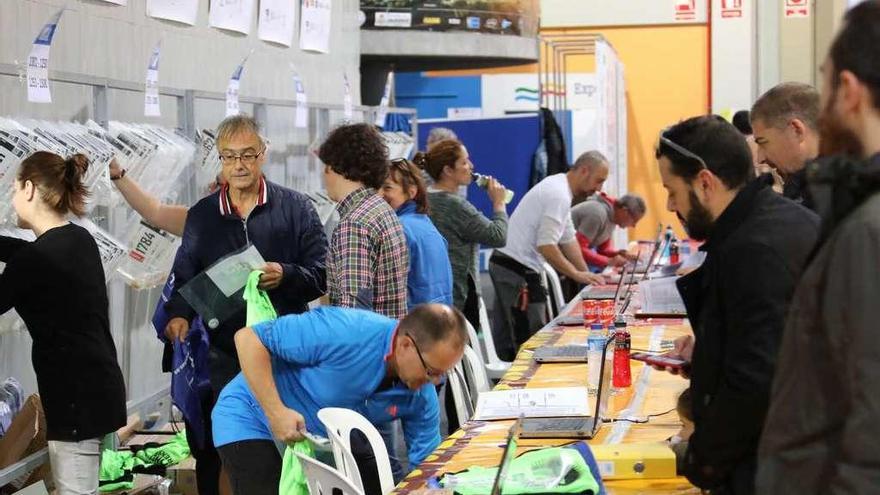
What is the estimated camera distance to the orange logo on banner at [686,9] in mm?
18312

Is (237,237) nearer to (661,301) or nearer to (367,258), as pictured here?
(367,258)

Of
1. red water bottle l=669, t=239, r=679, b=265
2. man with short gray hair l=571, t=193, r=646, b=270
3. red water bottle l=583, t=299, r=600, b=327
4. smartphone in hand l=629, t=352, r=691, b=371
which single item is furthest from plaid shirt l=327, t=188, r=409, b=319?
red water bottle l=669, t=239, r=679, b=265

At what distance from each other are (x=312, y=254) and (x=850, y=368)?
300 centimetres

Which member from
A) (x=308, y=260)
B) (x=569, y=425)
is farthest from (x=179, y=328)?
(x=569, y=425)

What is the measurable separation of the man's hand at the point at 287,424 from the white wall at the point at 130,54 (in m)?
1.73

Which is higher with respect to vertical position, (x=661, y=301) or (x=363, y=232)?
(x=363, y=232)

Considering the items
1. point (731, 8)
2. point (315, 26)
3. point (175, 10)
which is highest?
point (731, 8)

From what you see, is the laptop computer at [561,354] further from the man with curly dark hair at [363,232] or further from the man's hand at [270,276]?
the man's hand at [270,276]

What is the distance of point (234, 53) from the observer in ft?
22.2

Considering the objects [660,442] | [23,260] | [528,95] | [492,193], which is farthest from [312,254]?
[528,95]

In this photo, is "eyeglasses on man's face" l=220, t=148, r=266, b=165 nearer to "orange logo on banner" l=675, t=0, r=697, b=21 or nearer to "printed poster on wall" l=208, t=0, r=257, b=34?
"printed poster on wall" l=208, t=0, r=257, b=34

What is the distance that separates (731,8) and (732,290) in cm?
1628

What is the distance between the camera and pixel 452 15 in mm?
12047

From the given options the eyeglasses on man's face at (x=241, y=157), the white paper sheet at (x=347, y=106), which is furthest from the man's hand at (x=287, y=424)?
the white paper sheet at (x=347, y=106)
